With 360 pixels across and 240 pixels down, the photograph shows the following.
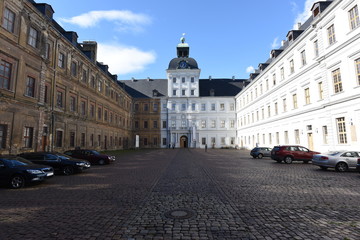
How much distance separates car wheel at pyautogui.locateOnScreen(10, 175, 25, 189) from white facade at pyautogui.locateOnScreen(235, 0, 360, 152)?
21723 millimetres

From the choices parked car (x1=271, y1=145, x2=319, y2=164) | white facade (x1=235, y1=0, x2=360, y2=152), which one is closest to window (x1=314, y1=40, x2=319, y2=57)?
white facade (x1=235, y1=0, x2=360, y2=152)

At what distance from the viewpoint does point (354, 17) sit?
659 inches

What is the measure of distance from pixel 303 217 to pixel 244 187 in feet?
11.0

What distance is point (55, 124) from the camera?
21500 millimetres

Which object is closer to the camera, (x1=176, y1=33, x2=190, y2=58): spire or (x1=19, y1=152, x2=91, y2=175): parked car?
(x1=19, y1=152, x2=91, y2=175): parked car

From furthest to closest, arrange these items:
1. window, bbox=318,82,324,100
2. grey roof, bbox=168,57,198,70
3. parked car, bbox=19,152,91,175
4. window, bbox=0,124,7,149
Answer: grey roof, bbox=168,57,198,70 → window, bbox=318,82,324,100 → window, bbox=0,124,7,149 → parked car, bbox=19,152,91,175

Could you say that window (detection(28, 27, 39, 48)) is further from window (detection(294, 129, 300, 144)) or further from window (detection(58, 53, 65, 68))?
window (detection(294, 129, 300, 144))

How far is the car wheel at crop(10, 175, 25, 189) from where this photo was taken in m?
8.66

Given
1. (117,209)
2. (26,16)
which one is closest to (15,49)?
(26,16)

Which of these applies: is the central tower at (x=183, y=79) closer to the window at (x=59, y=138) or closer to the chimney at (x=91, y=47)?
the chimney at (x=91, y=47)

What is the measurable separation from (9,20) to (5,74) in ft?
13.7

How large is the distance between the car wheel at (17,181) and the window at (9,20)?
12.9m

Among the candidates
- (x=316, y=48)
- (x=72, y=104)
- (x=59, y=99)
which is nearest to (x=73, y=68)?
(x=72, y=104)

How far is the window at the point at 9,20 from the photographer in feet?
50.9
